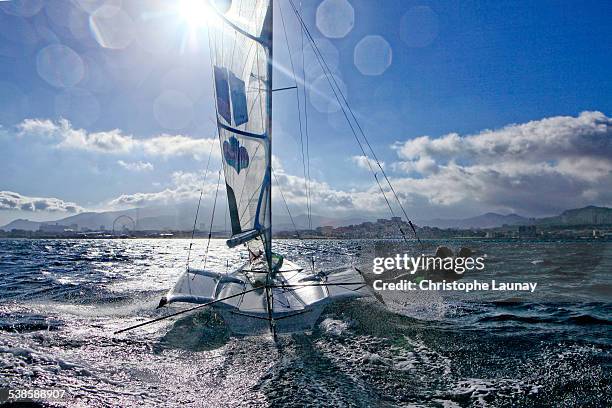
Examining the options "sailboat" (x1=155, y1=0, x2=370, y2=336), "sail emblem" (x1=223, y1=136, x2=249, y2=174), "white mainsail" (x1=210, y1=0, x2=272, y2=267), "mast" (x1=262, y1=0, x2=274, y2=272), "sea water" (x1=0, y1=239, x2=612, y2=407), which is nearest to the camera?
"sea water" (x1=0, y1=239, x2=612, y2=407)

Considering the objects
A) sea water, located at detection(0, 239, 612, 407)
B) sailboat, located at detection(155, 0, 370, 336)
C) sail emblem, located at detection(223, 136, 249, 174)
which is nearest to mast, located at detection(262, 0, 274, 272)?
sailboat, located at detection(155, 0, 370, 336)

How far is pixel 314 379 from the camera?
5.01 m

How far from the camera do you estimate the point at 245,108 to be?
9703 mm

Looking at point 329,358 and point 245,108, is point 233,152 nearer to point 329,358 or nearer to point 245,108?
point 245,108

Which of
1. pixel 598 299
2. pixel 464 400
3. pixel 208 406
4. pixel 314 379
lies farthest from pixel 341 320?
pixel 598 299

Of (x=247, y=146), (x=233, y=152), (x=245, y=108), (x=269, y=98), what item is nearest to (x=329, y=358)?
(x=233, y=152)

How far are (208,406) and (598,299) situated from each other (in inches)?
534

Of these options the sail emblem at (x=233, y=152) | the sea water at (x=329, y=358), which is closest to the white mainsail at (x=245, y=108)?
the sail emblem at (x=233, y=152)

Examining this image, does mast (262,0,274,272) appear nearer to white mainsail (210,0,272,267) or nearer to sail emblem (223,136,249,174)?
white mainsail (210,0,272,267)

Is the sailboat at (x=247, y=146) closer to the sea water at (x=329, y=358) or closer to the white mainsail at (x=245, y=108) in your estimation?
the white mainsail at (x=245, y=108)

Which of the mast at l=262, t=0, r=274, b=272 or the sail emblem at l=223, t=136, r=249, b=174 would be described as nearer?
the sail emblem at l=223, t=136, r=249, b=174

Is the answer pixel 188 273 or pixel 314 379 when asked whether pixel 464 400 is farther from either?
pixel 188 273

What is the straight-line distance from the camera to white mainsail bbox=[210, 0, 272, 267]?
933 cm

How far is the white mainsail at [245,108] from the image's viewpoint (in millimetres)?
9328
